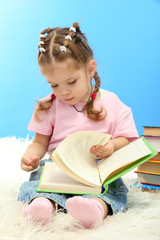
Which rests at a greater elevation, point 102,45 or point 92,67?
point 102,45

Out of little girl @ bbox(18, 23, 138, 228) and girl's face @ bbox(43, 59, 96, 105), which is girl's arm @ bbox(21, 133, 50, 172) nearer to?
little girl @ bbox(18, 23, 138, 228)

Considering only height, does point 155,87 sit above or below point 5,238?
above

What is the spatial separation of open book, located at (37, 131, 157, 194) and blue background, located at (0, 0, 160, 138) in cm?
150

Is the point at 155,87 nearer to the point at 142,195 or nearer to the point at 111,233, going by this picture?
the point at 142,195

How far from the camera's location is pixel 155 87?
244 centimetres

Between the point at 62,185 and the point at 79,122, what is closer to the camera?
the point at 62,185

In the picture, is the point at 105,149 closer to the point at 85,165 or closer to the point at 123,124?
the point at 85,165

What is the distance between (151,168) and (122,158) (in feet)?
1.20

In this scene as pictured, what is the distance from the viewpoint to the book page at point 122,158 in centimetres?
80

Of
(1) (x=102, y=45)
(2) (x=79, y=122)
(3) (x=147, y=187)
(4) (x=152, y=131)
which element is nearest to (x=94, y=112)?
(2) (x=79, y=122)

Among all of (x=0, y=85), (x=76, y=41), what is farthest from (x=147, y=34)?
(x=76, y=41)

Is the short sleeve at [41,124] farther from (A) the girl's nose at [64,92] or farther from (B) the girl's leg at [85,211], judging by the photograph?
(B) the girl's leg at [85,211]

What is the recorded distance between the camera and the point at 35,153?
1071mm

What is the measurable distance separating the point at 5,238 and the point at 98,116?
1.78ft
